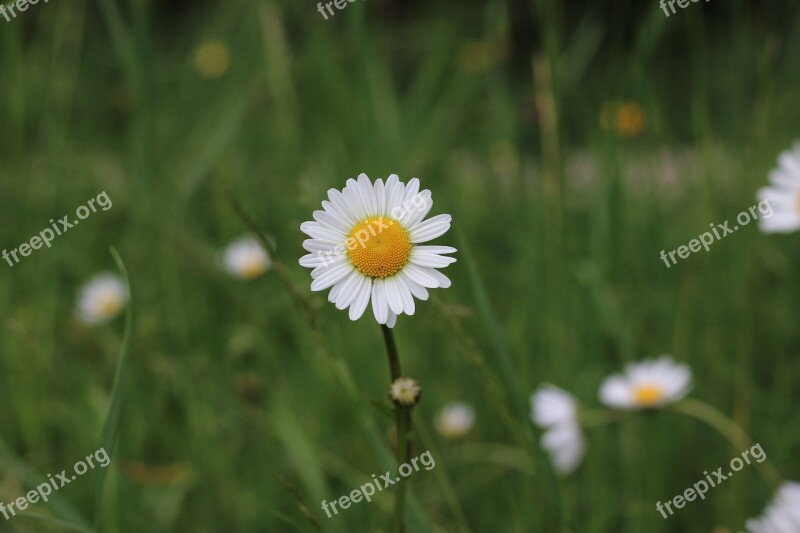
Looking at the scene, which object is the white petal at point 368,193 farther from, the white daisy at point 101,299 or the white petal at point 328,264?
the white daisy at point 101,299

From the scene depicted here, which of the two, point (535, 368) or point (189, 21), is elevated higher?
point (189, 21)

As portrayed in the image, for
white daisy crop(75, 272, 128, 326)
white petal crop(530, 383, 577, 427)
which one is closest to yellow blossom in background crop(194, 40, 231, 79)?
white daisy crop(75, 272, 128, 326)

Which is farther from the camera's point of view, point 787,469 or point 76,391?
point 76,391

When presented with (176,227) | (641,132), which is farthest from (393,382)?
(176,227)

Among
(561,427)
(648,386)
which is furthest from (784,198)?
(561,427)

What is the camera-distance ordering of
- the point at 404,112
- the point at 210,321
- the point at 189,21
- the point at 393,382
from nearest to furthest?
1. the point at 393,382
2. the point at 210,321
3. the point at 404,112
4. the point at 189,21

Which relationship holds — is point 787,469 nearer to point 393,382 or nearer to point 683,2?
point 683,2

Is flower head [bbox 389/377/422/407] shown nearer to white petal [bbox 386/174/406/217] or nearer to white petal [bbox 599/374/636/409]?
white petal [bbox 386/174/406/217]
